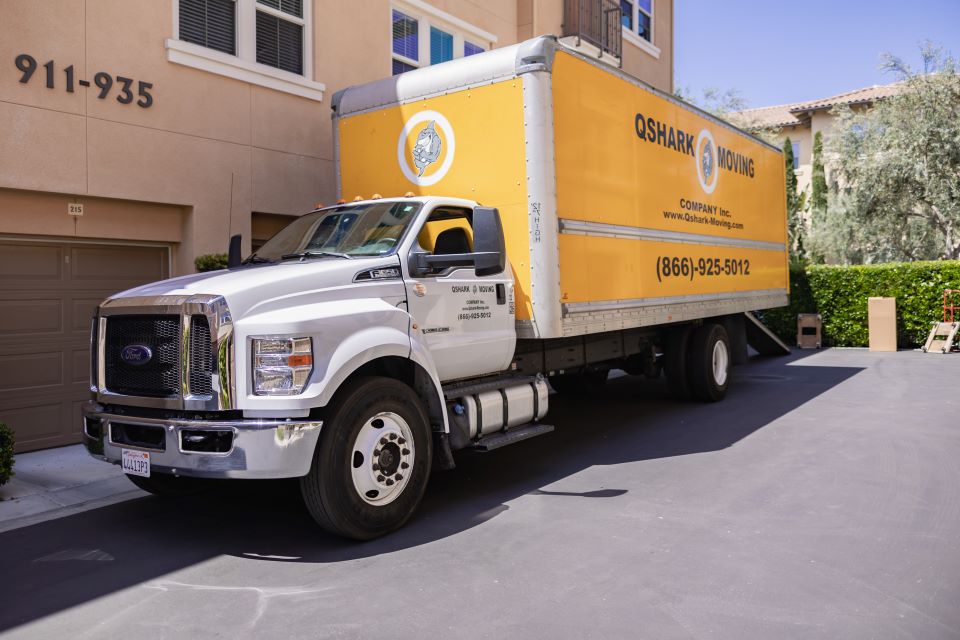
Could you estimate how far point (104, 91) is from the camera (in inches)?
317

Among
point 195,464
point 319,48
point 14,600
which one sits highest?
point 319,48

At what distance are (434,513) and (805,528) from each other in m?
2.55

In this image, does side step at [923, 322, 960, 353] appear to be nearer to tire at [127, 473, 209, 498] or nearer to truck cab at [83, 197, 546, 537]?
truck cab at [83, 197, 546, 537]

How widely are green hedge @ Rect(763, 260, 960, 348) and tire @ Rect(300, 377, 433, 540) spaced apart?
16.2 m

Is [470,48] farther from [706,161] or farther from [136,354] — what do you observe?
[136,354]

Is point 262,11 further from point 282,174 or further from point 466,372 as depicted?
point 466,372

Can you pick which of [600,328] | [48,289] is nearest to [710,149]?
[600,328]

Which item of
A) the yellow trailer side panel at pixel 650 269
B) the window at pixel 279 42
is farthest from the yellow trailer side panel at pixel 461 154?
the window at pixel 279 42

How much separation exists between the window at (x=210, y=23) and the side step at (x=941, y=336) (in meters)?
15.4

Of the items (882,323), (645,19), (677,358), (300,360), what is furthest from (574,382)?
(645,19)

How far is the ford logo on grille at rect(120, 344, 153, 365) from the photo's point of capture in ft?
16.2

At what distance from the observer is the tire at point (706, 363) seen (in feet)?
32.9

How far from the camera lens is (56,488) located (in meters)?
6.54

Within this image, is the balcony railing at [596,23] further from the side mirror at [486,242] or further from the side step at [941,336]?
the side mirror at [486,242]
